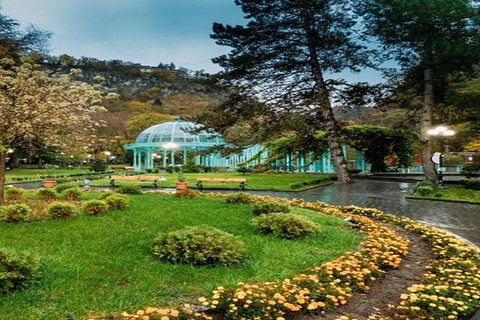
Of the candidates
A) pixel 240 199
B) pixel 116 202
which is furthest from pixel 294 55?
pixel 116 202

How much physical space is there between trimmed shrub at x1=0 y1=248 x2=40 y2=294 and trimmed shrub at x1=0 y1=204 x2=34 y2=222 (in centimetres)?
364

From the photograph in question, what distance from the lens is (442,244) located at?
22.7 feet

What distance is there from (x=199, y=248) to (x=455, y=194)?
→ 44.9 feet

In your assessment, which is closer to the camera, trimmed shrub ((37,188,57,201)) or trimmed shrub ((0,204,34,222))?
trimmed shrub ((0,204,34,222))

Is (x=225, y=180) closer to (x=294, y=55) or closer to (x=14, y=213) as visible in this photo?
(x=294, y=55)

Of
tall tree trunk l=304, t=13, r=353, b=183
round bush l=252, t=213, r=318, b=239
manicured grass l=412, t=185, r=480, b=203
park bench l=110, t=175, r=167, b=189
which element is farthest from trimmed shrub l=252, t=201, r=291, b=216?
tall tree trunk l=304, t=13, r=353, b=183

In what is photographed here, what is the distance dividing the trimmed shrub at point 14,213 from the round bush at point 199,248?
3650mm

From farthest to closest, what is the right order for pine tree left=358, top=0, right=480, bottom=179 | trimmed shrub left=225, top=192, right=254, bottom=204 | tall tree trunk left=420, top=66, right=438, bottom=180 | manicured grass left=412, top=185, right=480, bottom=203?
tall tree trunk left=420, top=66, right=438, bottom=180 → pine tree left=358, top=0, right=480, bottom=179 → manicured grass left=412, top=185, right=480, bottom=203 → trimmed shrub left=225, top=192, right=254, bottom=204

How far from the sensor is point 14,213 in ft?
25.5

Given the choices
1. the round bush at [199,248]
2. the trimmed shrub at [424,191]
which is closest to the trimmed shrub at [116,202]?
the round bush at [199,248]

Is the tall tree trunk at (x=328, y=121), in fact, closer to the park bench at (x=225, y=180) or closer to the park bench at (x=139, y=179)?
the park bench at (x=225, y=180)

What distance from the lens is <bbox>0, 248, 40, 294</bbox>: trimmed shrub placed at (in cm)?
418

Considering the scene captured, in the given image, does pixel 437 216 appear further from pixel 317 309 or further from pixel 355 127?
pixel 355 127

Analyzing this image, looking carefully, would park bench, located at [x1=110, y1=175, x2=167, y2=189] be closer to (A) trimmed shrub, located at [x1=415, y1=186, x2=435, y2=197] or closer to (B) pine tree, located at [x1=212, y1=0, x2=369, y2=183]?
(B) pine tree, located at [x1=212, y1=0, x2=369, y2=183]
